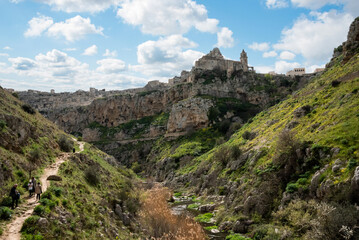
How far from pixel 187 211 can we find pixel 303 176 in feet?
56.5

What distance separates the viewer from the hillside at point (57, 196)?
15.1 metres

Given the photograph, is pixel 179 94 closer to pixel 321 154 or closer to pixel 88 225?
pixel 321 154

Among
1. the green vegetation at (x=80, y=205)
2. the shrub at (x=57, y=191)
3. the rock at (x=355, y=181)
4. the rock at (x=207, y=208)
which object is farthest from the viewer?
the rock at (x=207, y=208)

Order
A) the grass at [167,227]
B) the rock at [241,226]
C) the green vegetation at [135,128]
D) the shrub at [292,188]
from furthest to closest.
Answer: the green vegetation at [135,128] < the rock at [241,226] < the grass at [167,227] < the shrub at [292,188]

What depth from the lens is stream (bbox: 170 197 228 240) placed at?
2616cm

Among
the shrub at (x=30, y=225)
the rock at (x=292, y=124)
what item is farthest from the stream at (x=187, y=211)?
the shrub at (x=30, y=225)

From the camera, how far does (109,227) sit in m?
19.5

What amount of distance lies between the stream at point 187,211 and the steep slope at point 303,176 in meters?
1.34

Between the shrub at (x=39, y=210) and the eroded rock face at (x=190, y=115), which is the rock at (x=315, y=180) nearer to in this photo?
the shrub at (x=39, y=210)

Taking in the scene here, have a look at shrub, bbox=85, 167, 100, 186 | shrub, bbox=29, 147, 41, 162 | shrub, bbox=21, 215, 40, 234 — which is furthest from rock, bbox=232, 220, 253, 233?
shrub, bbox=29, 147, 41, 162

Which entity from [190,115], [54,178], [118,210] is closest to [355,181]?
[118,210]

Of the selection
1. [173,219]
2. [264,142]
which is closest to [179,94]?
[264,142]

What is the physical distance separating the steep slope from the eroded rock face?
4009 cm

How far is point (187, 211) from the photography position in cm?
3603
